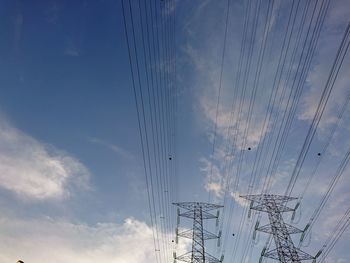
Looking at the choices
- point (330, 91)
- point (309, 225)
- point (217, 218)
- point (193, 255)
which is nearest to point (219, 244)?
point (217, 218)

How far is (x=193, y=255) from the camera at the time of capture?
114ft

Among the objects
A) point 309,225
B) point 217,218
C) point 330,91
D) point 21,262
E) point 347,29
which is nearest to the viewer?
point 21,262

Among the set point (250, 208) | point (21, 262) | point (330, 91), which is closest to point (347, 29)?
point (330, 91)

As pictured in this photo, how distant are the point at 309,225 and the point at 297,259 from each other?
7.70 meters

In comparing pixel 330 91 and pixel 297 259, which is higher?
pixel 330 91

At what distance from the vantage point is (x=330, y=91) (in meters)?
17.6

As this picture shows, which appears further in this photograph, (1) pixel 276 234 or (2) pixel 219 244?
(2) pixel 219 244

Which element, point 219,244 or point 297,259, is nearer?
point 297,259

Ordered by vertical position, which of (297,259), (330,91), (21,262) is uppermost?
(330,91)

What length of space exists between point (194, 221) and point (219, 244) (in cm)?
683

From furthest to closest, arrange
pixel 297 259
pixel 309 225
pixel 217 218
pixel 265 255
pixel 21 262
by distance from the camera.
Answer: pixel 217 218, pixel 309 225, pixel 265 255, pixel 297 259, pixel 21 262

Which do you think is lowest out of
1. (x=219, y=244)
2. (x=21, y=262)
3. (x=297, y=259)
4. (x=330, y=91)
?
(x=21, y=262)

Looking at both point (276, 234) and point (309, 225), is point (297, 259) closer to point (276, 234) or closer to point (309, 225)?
point (276, 234)

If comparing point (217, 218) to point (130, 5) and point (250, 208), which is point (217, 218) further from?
point (130, 5)
